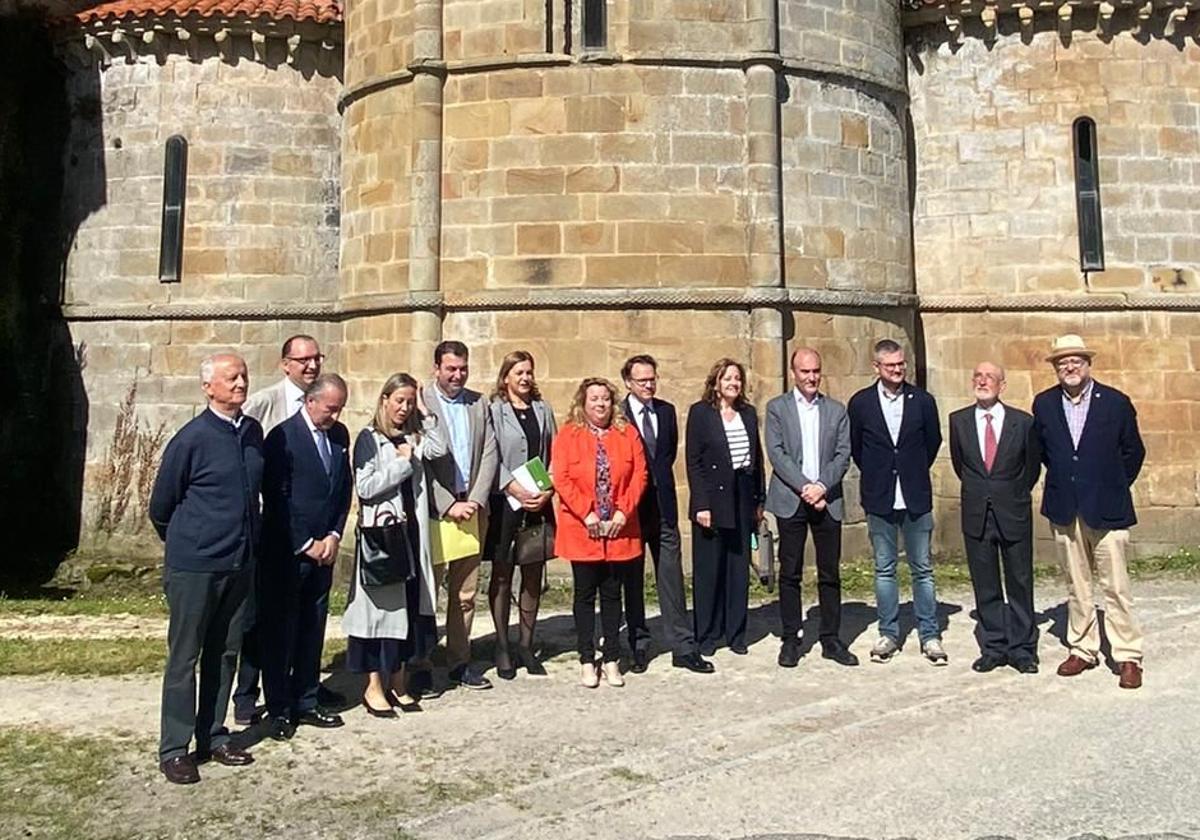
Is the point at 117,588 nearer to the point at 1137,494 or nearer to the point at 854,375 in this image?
the point at 854,375

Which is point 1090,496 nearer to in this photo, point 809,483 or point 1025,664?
point 1025,664

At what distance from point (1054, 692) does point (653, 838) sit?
10.3 feet

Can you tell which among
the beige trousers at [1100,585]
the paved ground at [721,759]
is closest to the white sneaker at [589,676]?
the paved ground at [721,759]

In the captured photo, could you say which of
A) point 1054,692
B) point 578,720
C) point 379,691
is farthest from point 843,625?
point 379,691

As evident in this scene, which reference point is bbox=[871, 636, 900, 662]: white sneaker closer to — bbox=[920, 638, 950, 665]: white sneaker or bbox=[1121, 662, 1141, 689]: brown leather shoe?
bbox=[920, 638, 950, 665]: white sneaker

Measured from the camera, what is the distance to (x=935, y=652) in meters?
6.54

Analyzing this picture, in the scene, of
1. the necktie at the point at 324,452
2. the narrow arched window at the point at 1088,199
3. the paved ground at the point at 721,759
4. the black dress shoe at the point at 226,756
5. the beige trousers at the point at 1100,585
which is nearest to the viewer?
the paved ground at the point at 721,759

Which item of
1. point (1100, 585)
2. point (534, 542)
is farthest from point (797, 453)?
point (1100, 585)

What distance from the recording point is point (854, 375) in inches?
404

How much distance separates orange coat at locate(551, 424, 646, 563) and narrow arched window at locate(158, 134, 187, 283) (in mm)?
8311

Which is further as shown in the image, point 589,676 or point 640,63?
point 640,63

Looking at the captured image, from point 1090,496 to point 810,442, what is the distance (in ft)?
5.69

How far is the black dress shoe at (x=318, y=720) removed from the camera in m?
5.36

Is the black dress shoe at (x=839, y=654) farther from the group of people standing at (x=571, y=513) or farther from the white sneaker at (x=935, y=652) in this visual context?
the white sneaker at (x=935, y=652)
